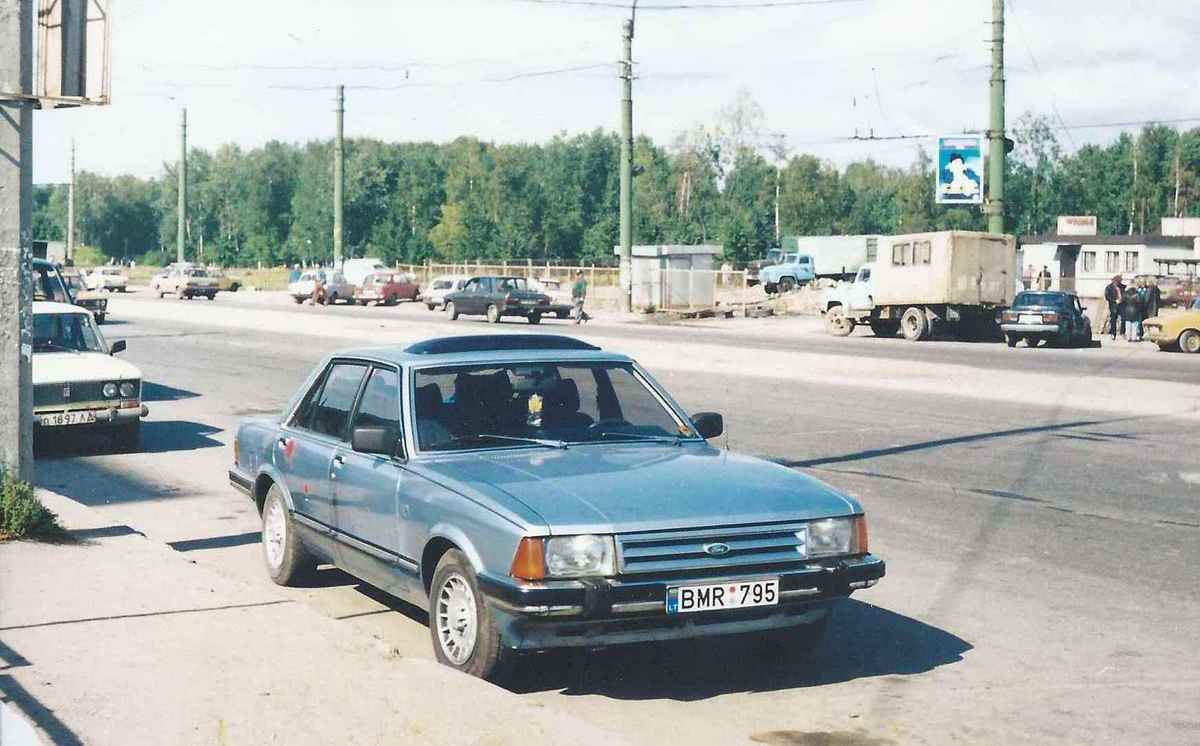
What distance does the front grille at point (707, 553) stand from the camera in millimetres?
5750

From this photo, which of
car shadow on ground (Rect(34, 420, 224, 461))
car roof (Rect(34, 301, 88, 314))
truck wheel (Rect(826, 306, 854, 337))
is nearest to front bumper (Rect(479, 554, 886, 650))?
car shadow on ground (Rect(34, 420, 224, 461))

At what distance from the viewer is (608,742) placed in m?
4.99

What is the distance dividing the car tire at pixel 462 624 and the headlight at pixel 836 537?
136 cm

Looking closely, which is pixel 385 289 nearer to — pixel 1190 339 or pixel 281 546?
pixel 1190 339

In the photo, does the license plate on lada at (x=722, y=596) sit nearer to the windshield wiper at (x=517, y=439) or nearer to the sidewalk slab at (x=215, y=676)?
the sidewalk slab at (x=215, y=676)

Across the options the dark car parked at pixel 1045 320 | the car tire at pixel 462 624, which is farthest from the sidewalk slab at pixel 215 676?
the dark car parked at pixel 1045 320

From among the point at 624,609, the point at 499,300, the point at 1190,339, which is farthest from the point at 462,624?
the point at 499,300

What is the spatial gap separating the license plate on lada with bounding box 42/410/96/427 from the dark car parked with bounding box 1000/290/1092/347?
28.1 metres

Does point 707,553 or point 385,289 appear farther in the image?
point 385,289

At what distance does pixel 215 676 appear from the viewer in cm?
582

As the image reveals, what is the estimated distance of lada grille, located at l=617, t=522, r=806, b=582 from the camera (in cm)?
575

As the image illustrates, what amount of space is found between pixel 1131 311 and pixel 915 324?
5.87m

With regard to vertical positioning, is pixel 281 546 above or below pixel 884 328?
below

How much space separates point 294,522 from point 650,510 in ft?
9.40
